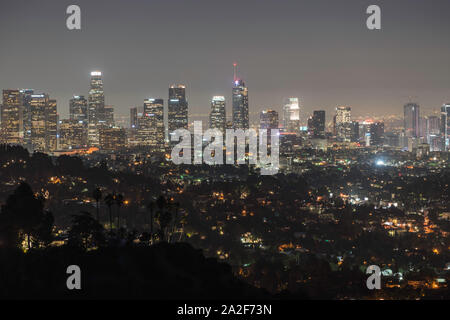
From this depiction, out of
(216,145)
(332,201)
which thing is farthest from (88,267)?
(216,145)

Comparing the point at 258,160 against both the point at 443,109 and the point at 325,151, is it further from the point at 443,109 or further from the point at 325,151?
the point at 443,109

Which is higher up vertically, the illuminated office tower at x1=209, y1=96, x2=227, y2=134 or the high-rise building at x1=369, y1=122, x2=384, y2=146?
the illuminated office tower at x1=209, y1=96, x2=227, y2=134

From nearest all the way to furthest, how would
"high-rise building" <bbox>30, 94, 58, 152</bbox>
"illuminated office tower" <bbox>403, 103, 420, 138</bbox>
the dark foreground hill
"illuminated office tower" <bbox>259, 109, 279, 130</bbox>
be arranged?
the dark foreground hill, "high-rise building" <bbox>30, 94, 58, 152</bbox>, "illuminated office tower" <bbox>259, 109, 279, 130</bbox>, "illuminated office tower" <bbox>403, 103, 420, 138</bbox>

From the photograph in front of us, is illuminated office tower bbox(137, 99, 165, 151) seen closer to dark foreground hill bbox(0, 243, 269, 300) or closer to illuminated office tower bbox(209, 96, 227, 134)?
illuminated office tower bbox(209, 96, 227, 134)

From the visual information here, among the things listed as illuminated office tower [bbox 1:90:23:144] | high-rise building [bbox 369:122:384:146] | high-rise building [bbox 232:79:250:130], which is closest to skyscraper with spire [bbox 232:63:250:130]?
high-rise building [bbox 232:79:250:130]

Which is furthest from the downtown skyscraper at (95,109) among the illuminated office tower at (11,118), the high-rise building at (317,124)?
the high-rise building at (317,124)

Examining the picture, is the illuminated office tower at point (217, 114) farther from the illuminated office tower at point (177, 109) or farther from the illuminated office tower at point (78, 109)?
the illuminated office tower at point (78, 109)

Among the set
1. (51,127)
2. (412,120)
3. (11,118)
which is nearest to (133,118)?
(51,127)
